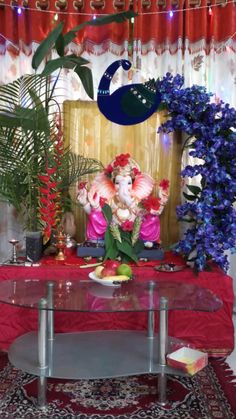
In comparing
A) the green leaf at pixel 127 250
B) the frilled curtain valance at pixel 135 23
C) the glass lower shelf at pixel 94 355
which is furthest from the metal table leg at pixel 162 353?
the frilled curtain valance at pixel 135 23

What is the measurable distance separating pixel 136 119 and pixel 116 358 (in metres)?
1.91

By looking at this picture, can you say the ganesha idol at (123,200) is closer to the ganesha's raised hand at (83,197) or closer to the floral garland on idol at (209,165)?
the ganesha's raised hand at (83,197)

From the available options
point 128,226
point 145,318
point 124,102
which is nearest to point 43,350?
point 145,318

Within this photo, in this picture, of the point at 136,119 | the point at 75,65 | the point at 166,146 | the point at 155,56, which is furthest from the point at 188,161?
the point at 75,65

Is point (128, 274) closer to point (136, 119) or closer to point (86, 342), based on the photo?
point (86, 342)

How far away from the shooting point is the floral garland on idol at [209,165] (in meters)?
2.70


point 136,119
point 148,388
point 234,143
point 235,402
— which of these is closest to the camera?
point 235,402

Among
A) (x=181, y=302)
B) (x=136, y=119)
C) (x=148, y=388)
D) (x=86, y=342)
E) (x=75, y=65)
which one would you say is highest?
(x=75, y=65)

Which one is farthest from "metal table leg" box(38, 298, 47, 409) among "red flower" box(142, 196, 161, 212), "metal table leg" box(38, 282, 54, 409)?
"red flower" box(142, 196, 161, 212)

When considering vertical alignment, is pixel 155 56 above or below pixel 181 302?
above

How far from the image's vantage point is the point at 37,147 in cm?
307

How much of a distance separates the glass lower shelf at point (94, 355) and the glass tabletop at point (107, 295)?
269 millimetres

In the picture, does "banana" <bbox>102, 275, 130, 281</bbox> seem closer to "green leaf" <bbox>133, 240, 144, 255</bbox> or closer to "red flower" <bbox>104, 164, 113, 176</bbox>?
"green leaf" <bbox>133, 240, 144, 255</bbox>

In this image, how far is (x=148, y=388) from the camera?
90.8 inches
